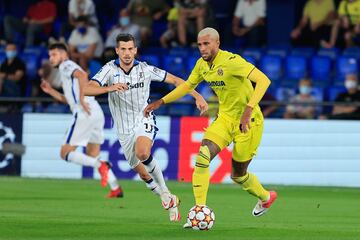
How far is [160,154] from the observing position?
2145 cm

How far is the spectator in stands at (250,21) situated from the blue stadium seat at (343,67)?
2075 mm

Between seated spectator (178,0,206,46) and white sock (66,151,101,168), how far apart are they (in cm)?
629

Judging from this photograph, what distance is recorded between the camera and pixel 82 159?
18.5 metres

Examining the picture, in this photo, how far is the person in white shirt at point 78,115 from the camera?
59.1ft

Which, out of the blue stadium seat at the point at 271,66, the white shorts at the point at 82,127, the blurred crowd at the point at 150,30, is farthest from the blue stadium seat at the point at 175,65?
the white shorts at the point at 82,127

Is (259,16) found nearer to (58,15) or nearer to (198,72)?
(58,15)

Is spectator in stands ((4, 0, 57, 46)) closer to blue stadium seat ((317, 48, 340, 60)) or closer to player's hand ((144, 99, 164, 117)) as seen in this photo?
blue stadium seat ((317, 48, 340, 60))

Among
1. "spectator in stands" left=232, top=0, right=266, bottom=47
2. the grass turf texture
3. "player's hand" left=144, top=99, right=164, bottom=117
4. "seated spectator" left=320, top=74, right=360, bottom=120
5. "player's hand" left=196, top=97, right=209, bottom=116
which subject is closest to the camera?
the grass turf texture

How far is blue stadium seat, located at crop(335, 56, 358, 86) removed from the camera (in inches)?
915

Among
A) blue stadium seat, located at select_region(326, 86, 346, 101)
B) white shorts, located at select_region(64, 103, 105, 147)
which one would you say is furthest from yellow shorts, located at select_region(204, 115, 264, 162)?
blue stadium seat, located at select_region(326, 86, 346, 101)

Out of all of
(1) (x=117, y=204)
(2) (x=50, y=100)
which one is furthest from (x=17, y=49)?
(1) (x=117, y=204)

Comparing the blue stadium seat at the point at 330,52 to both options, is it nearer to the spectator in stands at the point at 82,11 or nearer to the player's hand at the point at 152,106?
the spectator in stands at the point at 82,11

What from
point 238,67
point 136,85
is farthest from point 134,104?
point 238,67

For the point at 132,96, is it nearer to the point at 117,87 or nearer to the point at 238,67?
the point at 117,87
